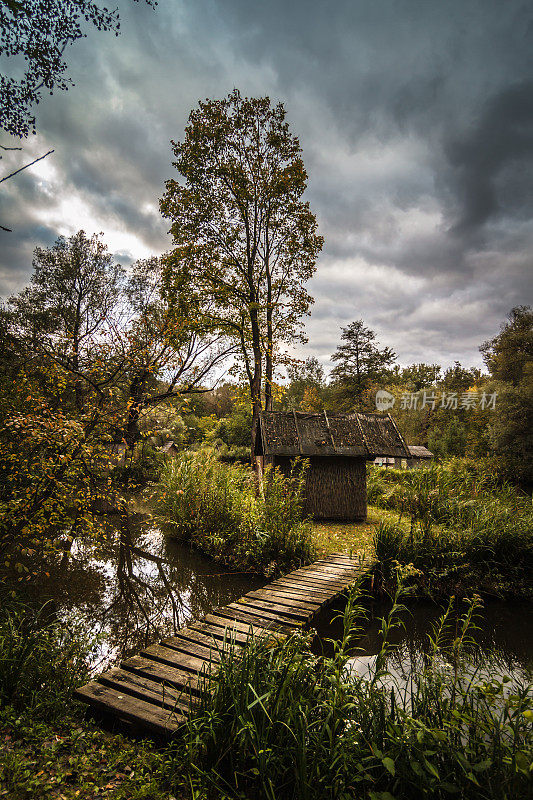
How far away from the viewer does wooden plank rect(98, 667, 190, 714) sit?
126 inches

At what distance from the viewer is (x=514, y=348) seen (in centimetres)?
2855

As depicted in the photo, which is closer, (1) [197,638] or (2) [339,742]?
(2) [339,742]

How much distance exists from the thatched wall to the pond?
3.87 m

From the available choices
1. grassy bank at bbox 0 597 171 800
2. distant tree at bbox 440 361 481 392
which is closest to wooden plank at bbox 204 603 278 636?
grassy bank at bbox 0 597 171 800

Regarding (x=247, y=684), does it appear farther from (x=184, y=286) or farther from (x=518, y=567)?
(x=184, y=286)

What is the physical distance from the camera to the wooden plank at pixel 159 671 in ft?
11.6

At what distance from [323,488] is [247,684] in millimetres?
8653

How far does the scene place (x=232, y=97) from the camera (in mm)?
11781

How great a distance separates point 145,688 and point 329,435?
28.4 ft

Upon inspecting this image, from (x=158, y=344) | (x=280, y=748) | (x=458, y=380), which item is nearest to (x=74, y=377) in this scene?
(x=158, y=344)

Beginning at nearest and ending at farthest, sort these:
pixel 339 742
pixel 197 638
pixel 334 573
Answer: pixel 339 742
pixel 197 638
pixel 334 573

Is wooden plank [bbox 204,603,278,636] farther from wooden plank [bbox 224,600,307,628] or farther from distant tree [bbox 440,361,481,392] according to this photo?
distant tree [bbox 440,361,481,392]

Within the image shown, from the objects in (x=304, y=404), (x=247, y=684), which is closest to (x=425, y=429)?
(x=304, y=404)

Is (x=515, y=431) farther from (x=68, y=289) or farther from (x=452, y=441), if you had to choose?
(x=68, y=289)
